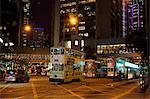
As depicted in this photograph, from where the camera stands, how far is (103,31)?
130125 millimetres

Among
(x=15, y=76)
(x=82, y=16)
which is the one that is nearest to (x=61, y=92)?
(x=15, y=76)

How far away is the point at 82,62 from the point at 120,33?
439ft

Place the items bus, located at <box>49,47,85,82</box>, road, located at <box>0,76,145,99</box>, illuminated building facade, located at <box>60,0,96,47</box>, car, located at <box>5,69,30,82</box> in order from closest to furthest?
road, located at <box>0,76,145,99</box>
bus, located at <box>49,47,85,82</box>
car, located at <box>5,69,30,82</box>
illuminated building facade, located at <box>60,0,96,47</box>

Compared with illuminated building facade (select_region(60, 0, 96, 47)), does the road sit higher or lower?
lower

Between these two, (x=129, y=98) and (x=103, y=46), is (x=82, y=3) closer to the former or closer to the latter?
(x=103, y=46)

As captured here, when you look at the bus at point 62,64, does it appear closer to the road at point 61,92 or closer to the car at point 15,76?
the car at point 15,76

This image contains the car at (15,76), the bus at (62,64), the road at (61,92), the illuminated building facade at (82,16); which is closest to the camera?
the road at (61,92)

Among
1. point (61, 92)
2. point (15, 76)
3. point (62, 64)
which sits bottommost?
point (61, 92)

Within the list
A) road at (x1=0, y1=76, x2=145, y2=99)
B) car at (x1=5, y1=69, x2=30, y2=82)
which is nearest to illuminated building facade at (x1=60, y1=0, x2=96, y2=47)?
car at (x1=5, y1=69, x2=30, y2=82)

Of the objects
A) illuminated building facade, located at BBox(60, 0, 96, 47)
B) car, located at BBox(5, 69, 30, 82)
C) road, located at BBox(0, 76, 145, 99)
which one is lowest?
road, located at BBox(0, 76, 145, 99)

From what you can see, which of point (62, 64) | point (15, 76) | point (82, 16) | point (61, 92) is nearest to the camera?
point (61, 92)

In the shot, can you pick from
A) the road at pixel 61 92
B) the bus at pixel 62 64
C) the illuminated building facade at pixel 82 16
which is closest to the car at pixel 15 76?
the bus at pixel 62 64

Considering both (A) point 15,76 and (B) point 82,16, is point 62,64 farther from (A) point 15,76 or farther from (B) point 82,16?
(B) point 82,16

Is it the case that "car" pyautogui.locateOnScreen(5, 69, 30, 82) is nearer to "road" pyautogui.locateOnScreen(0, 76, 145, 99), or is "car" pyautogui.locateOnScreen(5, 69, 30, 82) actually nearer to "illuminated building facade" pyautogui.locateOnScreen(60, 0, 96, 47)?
→ "road" pyautogui.locateOnScreen(0, 76, 145, 99)
